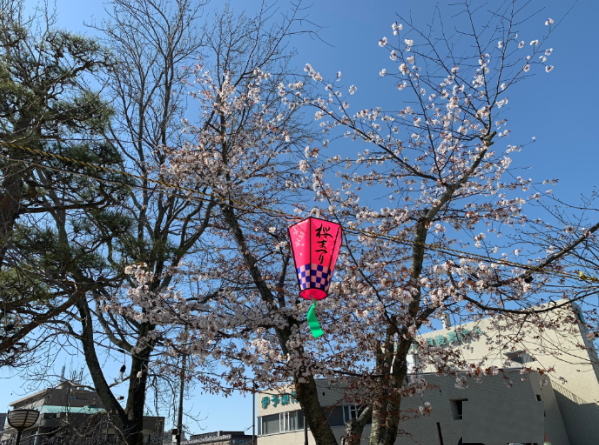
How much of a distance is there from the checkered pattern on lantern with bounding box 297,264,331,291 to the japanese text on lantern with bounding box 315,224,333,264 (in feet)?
0.37

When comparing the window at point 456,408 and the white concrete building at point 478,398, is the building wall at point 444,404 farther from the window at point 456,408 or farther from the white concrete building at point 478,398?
the window at point 456,408

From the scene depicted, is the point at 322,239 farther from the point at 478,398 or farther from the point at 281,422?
the point at 281,422

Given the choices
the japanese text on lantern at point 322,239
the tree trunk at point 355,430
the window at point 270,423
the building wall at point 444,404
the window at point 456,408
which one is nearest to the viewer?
the japanese text on lantern at point 322,239

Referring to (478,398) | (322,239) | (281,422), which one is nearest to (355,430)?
(322,239)

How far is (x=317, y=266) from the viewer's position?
5.33m

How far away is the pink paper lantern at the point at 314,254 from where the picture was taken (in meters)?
5.27

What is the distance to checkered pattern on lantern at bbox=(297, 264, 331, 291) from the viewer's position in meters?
5.25

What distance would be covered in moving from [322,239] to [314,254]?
0.23m

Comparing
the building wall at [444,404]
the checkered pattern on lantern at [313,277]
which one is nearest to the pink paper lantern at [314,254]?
the checkered pattern on lantern at [313,277]

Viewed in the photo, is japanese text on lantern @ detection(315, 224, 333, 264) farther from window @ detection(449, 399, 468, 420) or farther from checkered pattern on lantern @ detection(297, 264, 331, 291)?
window @ detection(449, 399, 468, 420)

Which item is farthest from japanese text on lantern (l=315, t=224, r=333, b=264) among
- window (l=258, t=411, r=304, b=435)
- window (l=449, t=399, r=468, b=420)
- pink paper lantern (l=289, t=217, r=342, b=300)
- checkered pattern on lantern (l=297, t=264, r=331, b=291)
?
window (l=449, t=399, r=468, b=420)

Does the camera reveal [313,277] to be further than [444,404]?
No

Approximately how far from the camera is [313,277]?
5.29 m

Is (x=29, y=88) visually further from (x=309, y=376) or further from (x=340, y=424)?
(x=340, y=424)
